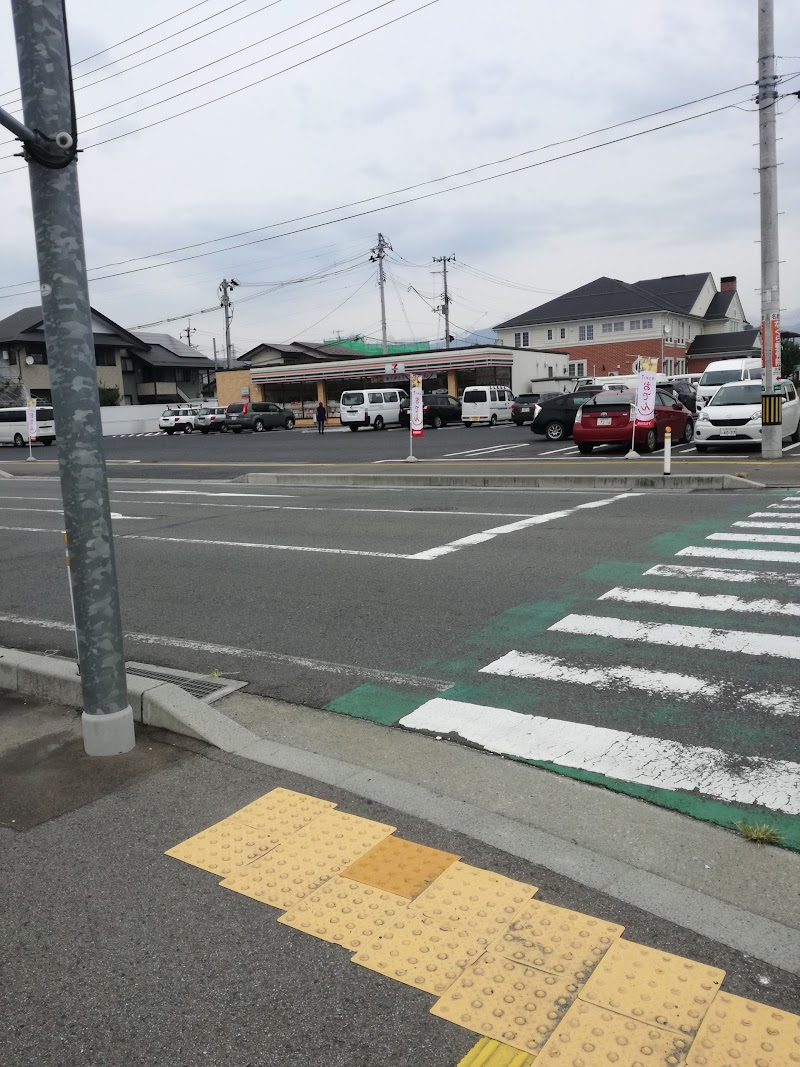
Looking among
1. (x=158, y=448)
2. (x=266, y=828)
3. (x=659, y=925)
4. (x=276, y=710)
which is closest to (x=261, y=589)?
(x=276, y=710)

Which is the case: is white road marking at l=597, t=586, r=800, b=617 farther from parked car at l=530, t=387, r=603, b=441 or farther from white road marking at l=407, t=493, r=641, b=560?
parked car at l=530, t=387, r=603, b=441

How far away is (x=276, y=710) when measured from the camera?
5.51 metres

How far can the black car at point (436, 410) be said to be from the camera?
45438 millimetres

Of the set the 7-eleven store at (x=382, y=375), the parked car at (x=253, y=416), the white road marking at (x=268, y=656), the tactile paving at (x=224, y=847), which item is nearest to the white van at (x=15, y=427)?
the parked car at (x=253, y=416)

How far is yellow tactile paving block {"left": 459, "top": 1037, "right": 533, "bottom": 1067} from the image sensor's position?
8.30ft

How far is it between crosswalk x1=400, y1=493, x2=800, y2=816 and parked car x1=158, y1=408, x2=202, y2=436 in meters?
47.6

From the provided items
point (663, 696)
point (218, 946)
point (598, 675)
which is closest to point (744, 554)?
point (598, 675)

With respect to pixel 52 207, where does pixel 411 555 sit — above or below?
below

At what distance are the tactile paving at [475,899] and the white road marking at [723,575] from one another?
A: 539cm

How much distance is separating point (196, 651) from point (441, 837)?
354cm

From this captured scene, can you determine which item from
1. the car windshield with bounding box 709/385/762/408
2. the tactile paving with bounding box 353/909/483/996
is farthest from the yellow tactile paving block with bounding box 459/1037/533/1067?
the car windshield with bounding box 709/385/762/408

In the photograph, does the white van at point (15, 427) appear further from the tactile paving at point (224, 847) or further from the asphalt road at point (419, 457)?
the tactile paving at point (224, 847)

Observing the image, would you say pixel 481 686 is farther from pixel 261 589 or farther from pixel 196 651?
pixel 261 589

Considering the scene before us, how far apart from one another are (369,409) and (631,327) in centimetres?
3002
